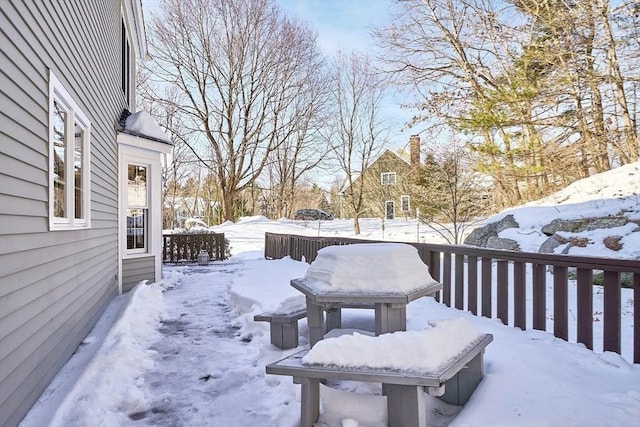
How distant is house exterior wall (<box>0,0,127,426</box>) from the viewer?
230 cm

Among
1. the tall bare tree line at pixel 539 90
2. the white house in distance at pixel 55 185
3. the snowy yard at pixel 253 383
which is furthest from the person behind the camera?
the tall bare tree line at pixel 539 90

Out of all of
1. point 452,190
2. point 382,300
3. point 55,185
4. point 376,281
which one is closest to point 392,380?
point 382,300

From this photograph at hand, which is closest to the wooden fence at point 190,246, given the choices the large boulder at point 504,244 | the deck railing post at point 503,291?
the large boulder at point 504,244

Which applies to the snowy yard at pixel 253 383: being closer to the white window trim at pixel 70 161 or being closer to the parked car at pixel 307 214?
the white window trim at pixel 70 161

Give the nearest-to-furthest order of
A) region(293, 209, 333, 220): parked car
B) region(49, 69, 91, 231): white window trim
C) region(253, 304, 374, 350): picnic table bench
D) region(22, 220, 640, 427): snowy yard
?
region(22, 220, 640, 427): snowy yard → region(49, 69, 91, 231): white window trim → region(253, 304, 374, 350): picnic table bench → region(293, 209, 333, 220): parked car

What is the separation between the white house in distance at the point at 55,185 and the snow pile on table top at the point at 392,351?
5.79 feet

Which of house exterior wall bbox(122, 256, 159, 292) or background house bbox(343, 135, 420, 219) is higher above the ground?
background house bbox(343, 135, 420, 219)

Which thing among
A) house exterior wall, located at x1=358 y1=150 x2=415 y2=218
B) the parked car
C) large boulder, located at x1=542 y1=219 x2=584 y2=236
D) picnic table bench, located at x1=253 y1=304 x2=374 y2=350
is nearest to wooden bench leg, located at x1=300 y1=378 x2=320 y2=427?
picnic table bench, located at x1=253 y1=304 x2=374 y2=350

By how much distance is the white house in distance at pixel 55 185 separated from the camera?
235 cm

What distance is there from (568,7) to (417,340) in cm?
1101

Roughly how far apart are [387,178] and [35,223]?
2513cm

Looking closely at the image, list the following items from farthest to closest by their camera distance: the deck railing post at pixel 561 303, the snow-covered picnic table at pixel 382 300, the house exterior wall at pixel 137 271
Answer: the house exterior wall at pixel 137 271
the deck railing post at pixel 561 303
the snow-covered picnic table at pixel 382 300

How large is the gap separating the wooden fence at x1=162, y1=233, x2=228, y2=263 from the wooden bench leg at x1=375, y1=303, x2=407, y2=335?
1067 cm

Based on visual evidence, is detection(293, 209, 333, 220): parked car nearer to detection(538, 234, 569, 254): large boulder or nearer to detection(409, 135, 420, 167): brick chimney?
detection(409, 135, 420, 167): brick chimney
